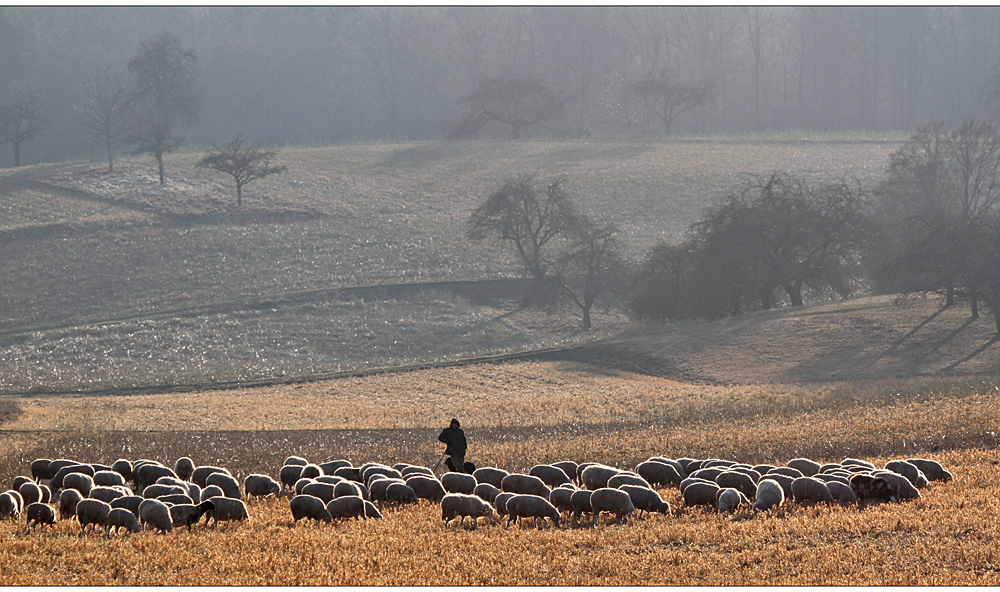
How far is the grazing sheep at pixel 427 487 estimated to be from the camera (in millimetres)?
18094

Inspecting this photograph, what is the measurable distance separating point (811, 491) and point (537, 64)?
13681 cm

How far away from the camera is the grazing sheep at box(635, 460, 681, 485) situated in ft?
61.6

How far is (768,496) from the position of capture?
51.2 feet

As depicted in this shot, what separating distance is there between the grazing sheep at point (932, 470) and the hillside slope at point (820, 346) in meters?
22.4

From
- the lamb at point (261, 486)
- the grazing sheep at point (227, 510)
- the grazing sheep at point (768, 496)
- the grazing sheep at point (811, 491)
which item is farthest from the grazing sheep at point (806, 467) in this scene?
the grazing sheep at point (227, 510)

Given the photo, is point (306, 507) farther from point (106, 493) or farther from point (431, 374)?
point (431, 374)

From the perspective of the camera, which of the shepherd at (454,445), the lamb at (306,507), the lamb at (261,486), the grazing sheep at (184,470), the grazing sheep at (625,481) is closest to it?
the lamb at (306,507)

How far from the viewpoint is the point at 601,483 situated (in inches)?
707

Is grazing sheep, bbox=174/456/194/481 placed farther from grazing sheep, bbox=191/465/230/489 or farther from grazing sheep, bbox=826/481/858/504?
grazing sheep, bbox=826/481/858/504

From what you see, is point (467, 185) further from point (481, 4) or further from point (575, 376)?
point (481, 4)

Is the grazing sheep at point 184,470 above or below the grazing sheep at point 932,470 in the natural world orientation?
below

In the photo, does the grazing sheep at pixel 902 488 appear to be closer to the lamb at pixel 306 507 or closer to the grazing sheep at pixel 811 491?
the grazing sheep at pixel 811 491

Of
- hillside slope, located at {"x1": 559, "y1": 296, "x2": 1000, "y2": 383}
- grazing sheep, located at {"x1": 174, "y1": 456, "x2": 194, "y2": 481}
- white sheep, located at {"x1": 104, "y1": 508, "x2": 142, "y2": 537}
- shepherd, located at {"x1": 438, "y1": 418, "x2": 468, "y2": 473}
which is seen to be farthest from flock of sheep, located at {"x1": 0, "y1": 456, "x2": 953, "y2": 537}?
hillside slope, located at {"x1": 559, "y1": 296, "x2": 1000, "y2": 383}

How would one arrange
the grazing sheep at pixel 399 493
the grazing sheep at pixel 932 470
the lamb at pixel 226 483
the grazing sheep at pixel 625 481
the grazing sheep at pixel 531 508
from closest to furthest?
the grazing sheep at pixel 531 508
the grazing sheep at pixel 625 481
the grazing sheep at pixel 932 470
the grazing sheep at pixel 399 493
the lamb at pixel 226 483
